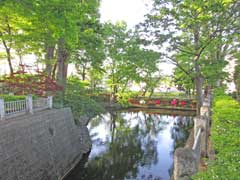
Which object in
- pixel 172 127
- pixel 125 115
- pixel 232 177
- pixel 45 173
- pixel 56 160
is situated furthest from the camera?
pixel 125 115

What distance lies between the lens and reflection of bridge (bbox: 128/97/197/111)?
23.5 m

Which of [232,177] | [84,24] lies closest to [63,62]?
[84,24]

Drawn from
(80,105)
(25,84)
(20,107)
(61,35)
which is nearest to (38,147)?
(20,107)

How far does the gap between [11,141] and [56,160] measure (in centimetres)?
236

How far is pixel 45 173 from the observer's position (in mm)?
6652

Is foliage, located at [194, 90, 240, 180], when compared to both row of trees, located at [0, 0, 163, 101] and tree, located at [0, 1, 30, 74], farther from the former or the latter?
tree, located at [0, 1, 30, 74]

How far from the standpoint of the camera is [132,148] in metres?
11.9

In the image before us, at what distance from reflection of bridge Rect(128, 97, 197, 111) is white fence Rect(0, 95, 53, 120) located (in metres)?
17.2

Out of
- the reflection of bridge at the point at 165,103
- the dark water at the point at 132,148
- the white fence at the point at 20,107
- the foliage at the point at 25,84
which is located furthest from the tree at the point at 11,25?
the reflection of bridge at the point at 165,103

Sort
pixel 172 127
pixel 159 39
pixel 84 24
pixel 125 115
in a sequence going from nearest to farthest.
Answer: pixel 159 39 < pixel 84 24 < pixel 172 127 < pixel 125 115

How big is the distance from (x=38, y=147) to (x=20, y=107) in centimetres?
164

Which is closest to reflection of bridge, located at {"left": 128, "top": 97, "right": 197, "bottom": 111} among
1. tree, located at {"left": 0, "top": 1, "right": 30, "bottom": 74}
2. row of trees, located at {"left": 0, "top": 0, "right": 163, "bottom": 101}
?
row of trees, located at {"left": 0, "top": 0, "right": 163, "bottom": 101}

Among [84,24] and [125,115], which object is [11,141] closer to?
[84,24]

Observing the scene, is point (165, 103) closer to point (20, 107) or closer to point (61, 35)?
point (61, 35)
